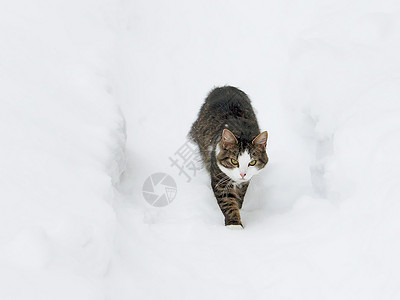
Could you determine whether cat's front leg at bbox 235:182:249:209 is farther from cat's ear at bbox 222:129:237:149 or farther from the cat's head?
cat's ear at bbox 222:129:237:149

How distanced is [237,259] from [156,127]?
2.66m

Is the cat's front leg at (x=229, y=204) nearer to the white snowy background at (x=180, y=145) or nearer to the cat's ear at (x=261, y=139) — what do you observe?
the white snowy background at (x=180, y=145)

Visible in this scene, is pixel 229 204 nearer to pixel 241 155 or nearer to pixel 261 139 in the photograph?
pixel 241 155

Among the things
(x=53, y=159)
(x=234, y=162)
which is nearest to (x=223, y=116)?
(x=234, y=162)

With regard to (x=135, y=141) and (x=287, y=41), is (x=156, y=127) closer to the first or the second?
(x=135, y=141)

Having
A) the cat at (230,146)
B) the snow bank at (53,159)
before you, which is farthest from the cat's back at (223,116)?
the snow bank at (53,159)

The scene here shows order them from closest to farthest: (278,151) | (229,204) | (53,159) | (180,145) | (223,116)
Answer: (53,159) < (229,204) < (223,116) < (278,151) < (180,145)

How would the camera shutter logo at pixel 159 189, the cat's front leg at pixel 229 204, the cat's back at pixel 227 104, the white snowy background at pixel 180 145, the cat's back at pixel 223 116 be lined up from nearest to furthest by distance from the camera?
the white snowy background at pixel 180 145
the cat's front leg at pixel 229 204
the camera shutter logo at pixel 159 189
the cat's back at pixel 223 116
the cat's back at pixel 227 104

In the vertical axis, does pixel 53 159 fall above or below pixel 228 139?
above

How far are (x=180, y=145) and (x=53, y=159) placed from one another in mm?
2400

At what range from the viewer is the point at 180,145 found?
520 centimetres

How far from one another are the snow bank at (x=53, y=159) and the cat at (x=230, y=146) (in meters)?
0.89

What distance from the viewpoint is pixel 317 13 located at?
6.24 m

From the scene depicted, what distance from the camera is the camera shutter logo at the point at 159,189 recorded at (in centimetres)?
408
